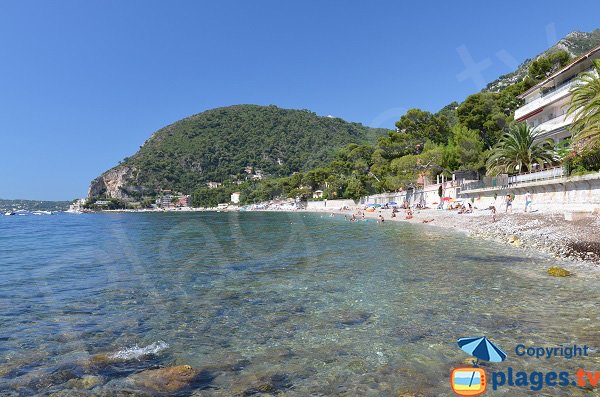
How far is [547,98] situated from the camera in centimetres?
3750

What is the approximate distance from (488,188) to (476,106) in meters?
19.2

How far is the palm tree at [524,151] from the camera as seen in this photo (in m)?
35.4

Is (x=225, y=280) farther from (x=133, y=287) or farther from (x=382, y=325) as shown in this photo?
(x=382, y=325)

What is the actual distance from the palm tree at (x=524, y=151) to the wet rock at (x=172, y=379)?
3673cm

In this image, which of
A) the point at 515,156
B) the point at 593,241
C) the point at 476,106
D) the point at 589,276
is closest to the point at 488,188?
the point at 515,156

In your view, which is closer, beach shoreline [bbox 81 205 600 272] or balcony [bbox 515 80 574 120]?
beach shoreline [bbox 81 205 600 272]

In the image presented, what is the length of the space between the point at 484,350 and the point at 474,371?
450mm

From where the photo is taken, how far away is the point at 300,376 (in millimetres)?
5805

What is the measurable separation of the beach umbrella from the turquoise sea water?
5.7 inches

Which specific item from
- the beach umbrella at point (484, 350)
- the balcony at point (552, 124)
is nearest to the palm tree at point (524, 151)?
the balcony at point (552, 124)

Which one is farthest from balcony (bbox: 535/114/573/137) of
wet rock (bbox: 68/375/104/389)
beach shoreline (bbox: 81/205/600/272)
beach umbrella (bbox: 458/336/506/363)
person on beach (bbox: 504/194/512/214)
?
wet rock (bbox: 68/375/104/389)

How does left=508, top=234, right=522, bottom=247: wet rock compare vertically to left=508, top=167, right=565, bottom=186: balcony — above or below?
below

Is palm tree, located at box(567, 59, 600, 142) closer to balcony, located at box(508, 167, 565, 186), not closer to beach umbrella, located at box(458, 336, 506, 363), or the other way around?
balcony, located at box(508, 167, 565, 186)

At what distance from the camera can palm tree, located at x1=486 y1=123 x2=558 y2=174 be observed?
3538 centimetres
